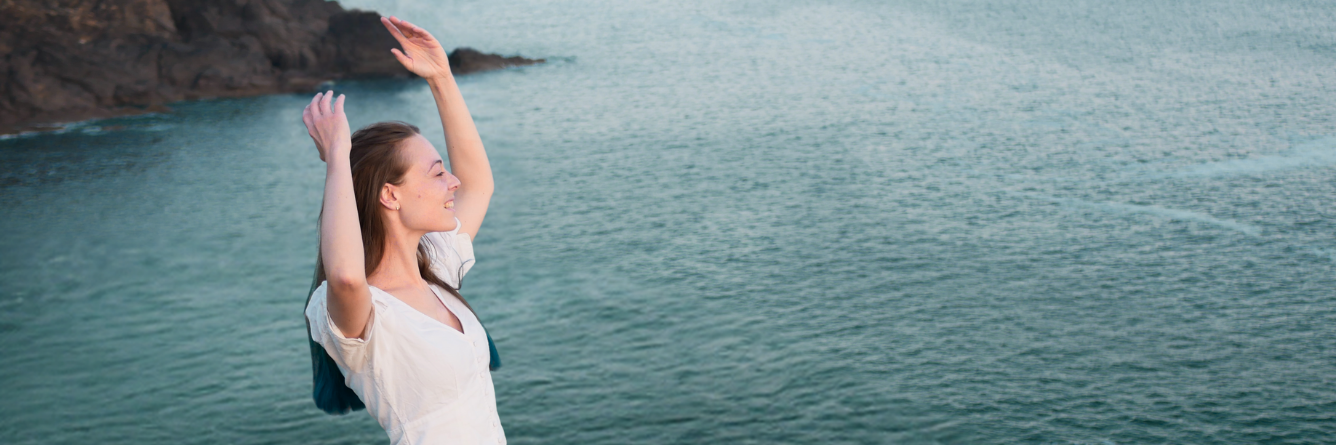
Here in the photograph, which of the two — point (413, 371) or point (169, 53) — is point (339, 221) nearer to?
point (413, 371)

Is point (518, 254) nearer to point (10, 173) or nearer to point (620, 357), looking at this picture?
point (620, 357)

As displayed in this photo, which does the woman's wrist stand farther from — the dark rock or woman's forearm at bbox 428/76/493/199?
the dark rock

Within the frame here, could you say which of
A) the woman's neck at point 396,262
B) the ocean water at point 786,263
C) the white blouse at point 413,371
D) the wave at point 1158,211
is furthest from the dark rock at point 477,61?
the white blouse at point 413,371

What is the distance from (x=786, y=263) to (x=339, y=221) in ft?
32.1

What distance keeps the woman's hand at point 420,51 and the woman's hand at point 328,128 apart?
48 cm

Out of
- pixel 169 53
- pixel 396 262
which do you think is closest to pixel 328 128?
pixel 396 262

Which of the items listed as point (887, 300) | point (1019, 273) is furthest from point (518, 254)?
point (1019, 273)

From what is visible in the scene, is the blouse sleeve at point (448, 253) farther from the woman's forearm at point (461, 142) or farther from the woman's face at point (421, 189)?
the woman's face at point (421, 189)

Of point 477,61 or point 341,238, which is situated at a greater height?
point 341,238

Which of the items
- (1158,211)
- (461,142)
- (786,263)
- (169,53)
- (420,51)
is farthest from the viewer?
(169,53)

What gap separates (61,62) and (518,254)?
62.3 ft

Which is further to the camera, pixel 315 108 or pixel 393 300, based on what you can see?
pixel 393 300

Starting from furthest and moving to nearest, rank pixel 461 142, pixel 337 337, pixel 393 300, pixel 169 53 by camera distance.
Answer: pixel 169 53
pixel 461 142
pixel 393 300
pixel 337 337

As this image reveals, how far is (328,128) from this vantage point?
167cm
